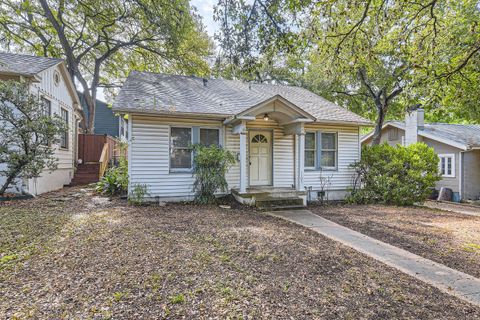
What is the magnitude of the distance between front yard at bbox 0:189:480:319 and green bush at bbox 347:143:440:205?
5.56 meters

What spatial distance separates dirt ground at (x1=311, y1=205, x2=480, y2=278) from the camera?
14.8 ft

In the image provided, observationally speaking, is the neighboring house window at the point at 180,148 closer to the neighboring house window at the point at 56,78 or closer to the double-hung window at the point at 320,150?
the double-hung window at the point at 320,150

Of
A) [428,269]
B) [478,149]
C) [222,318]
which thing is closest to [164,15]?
[222,318]

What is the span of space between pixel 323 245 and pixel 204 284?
2.57 meters

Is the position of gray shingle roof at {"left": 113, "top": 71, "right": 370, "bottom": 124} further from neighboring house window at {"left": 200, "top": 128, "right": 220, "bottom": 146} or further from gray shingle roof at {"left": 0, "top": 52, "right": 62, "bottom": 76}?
gray shingle roof at {"left": 0, "top": 52, "right": 62, "bottom": 76}

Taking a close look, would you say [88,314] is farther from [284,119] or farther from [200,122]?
[284,119]

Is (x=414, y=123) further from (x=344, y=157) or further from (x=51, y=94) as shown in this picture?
(x=51, y=94)

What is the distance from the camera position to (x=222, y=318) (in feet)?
8.23

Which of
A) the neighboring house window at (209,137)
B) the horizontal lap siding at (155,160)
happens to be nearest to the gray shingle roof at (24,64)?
the horizontal lap siding at (155,160)

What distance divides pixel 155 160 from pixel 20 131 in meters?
3.80

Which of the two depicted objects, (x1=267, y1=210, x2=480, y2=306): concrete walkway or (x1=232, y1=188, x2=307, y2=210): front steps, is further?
(x1=232, y1=188, x2=307, y2=210): front steps

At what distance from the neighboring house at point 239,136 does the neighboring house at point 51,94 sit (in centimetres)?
290

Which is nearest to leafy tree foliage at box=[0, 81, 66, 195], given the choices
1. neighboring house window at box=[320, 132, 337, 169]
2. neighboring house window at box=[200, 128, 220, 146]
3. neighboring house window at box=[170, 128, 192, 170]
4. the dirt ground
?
neighboring house window at box=[170, 128, 192, 170]

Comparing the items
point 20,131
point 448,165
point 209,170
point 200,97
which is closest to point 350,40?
point 209,170
